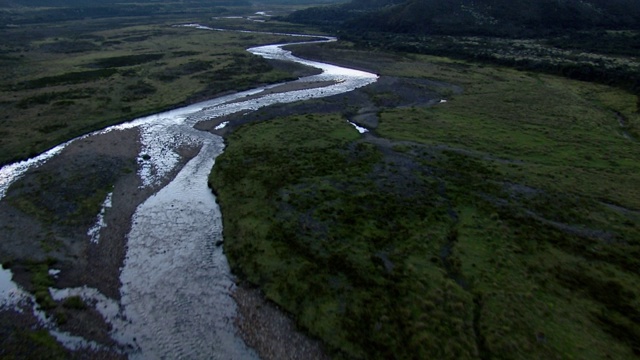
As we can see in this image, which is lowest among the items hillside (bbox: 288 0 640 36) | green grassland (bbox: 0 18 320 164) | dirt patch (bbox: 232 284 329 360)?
green grassland (bbox: 0 18 320 164)

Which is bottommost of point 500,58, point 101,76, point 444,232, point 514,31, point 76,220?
point 101,76

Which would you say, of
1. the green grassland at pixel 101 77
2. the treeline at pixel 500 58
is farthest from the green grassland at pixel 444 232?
the treeline at pixel 500 58

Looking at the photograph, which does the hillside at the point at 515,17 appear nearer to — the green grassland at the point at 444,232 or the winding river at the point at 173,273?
the green grassland at the point at 444,232

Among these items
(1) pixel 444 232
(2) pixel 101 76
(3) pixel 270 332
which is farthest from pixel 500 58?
(3) pixel 270 332

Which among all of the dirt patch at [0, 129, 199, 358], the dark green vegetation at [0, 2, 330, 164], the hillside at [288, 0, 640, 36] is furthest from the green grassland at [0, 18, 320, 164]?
the hillside at [288, 0, 640, 36]

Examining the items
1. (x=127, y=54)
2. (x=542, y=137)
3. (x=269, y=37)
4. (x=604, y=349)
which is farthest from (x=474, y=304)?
(x=269, y=37)

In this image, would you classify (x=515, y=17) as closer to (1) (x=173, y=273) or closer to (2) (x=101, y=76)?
(2) (x=101, y=76)

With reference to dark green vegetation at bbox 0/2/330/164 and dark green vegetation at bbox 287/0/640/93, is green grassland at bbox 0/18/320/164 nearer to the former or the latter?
dark green vegetation at bbox 0/2/330/164
